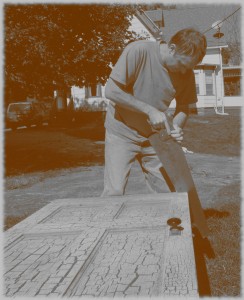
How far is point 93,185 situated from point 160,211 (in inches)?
232

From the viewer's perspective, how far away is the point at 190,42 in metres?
3.17

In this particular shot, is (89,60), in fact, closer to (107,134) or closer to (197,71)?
(107,134)

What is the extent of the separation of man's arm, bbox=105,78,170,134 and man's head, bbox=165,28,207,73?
1.17 ft

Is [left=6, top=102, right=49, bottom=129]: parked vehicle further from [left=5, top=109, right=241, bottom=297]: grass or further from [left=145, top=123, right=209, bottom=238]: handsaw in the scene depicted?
[left=145, top=123, right=209, bottom=238]: handsaw

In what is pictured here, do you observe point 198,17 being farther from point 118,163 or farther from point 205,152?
point 118,163

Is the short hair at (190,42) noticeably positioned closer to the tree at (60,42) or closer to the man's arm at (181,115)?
the man's arm at (181,115)

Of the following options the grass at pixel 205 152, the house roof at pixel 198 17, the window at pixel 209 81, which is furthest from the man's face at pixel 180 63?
the house roof at pixel 198 17

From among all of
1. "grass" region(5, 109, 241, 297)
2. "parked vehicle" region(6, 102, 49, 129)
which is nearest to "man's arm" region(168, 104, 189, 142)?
"grass" region(5, 109, 241, 297)

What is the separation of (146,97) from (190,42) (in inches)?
24.1

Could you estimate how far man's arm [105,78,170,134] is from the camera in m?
3.33

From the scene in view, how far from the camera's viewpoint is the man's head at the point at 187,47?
318 centimetres

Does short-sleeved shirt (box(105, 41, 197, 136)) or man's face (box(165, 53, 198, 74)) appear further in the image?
short-sleeved shirt (box(105, 41, 197, 136))

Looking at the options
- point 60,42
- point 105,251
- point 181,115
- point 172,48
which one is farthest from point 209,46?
point 105,251

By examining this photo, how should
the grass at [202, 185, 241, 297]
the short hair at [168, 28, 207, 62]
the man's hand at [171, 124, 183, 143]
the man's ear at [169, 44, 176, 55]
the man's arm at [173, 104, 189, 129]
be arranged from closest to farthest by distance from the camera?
the short hair at [168, 28, 207, 62] → the man's ear at [169, 44, 176, 55] → the man's hand at [171, 124, 183, 143] → the man's arm at [173, 104, 189, 129] → the grass at [202, 185, 241, 297]
